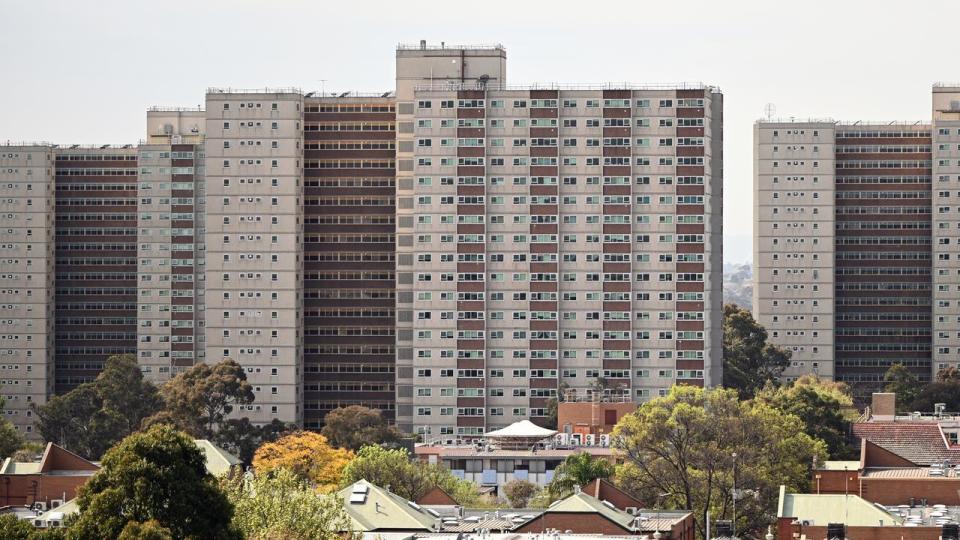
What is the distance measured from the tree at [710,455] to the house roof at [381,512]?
26.3 m

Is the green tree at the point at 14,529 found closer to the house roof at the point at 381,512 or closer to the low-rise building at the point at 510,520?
the low-rise building at the point at 510,520

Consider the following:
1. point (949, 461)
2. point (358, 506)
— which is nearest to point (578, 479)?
point (949, 461)

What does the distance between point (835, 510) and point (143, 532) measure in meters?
54.8

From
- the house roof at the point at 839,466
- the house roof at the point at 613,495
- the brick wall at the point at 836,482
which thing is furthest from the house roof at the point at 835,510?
the house roof at the point at 839,466

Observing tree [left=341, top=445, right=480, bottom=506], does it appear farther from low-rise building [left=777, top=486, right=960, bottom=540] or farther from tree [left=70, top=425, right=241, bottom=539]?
tree [left=70, top=425, right=241, bottom=539]

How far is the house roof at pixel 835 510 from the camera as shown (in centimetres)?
14675

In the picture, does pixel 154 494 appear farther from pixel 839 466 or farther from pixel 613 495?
pixel 839 466

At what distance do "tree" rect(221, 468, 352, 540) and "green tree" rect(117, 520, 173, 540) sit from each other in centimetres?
1236

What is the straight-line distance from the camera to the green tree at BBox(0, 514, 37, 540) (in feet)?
363

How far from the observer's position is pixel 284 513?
129500 millimetres

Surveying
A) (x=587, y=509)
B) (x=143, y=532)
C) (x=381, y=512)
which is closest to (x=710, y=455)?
(x=587, y=509)

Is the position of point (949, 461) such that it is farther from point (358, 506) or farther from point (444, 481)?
point (358, 506)

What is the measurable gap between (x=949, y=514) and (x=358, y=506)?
37596 millimetres

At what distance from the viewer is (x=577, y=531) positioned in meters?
146
